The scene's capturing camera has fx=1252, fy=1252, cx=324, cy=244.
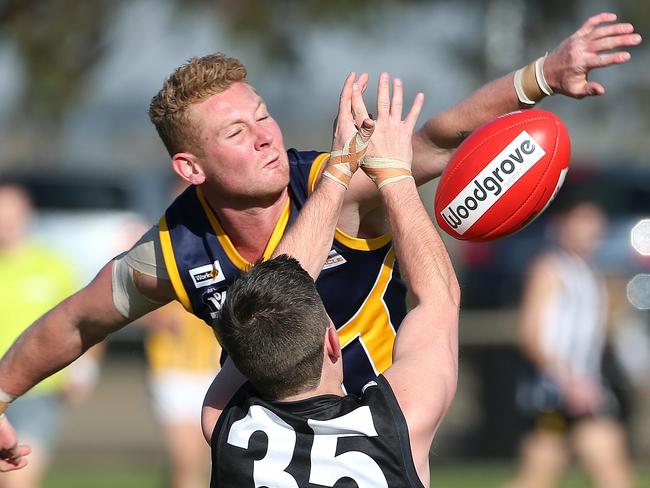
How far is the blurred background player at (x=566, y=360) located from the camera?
8375 mm

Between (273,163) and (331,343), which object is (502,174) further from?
(331,343)

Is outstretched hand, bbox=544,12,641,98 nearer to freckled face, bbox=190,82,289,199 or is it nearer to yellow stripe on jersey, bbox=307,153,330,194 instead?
yellow stripe on jersey, bbox=307,153,330,194

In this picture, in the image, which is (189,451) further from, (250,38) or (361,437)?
(250,38)

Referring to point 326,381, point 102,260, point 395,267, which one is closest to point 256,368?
point 326,381

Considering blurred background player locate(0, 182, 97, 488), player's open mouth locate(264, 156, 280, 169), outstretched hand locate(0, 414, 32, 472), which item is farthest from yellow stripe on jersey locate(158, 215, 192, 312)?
blurred background player locate(0, 182, 97, 488)

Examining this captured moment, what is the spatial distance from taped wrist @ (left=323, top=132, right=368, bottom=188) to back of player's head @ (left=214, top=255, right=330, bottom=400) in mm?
395

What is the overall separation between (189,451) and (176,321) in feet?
2.96

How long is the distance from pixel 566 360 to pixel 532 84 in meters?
4.69

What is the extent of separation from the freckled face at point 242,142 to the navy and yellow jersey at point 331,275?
137 mm

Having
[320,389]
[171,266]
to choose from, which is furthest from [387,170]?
[171,266]

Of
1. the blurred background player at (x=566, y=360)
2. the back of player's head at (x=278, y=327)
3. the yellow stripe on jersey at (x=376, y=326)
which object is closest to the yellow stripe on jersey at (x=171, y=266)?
the yellow stripe on jersey at (x=376, y=326)

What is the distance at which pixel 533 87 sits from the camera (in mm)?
4246

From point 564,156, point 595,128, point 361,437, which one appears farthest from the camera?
point 595,128

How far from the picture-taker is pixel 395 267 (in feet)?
14.7
